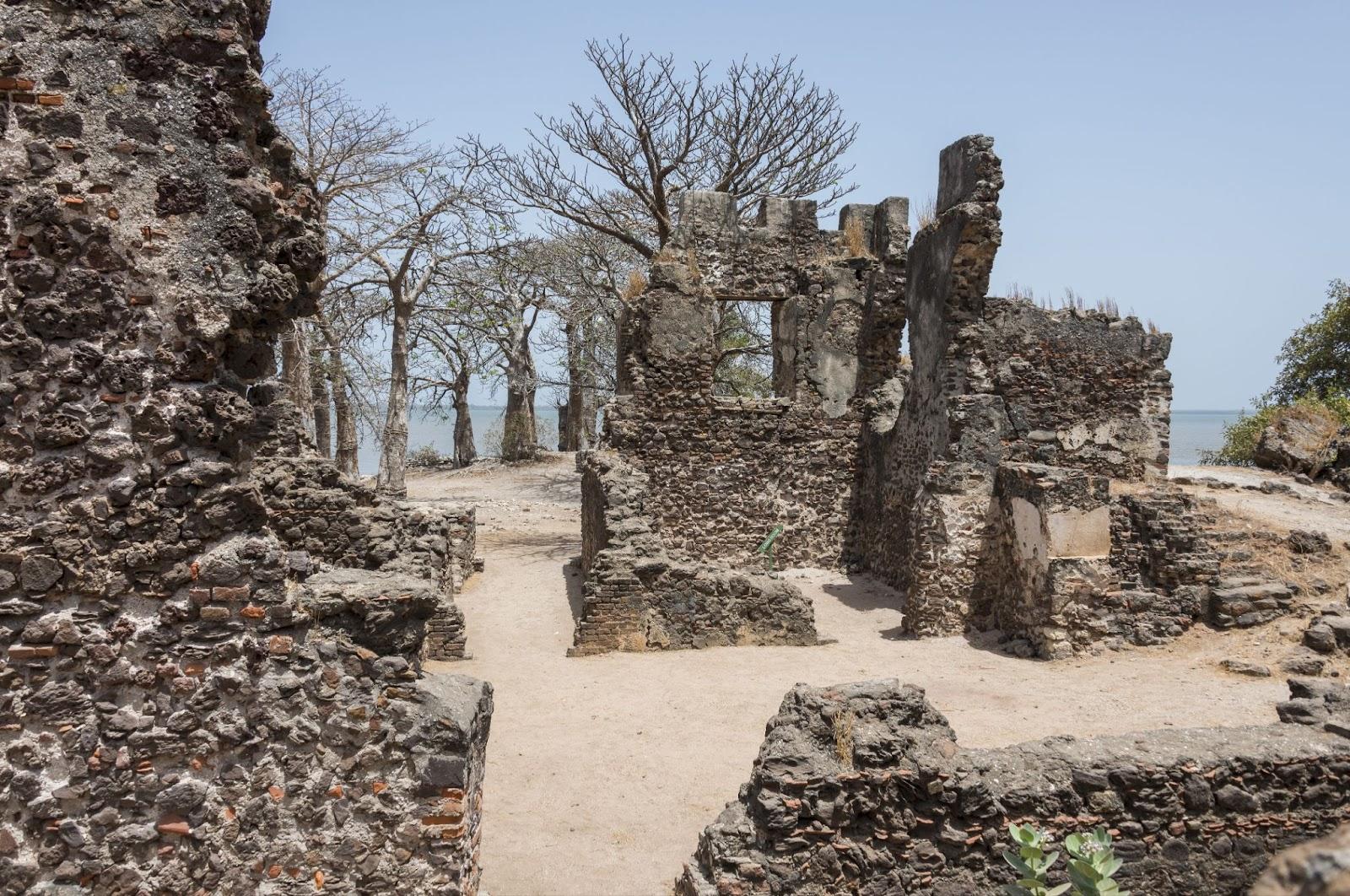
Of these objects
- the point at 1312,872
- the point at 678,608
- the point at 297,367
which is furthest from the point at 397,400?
the point at 1312,872

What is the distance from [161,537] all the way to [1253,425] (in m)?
20.0

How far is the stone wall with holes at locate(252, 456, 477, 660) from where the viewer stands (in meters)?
7.76

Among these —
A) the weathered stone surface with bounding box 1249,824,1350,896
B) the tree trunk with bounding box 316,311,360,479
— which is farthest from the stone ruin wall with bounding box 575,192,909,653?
the weathered stone surface with bounding box 1249,824,1350,896

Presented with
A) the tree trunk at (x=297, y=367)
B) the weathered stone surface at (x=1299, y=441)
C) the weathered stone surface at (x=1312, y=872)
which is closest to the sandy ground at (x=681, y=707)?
the weathered stone surface at (x=1299, y=441)

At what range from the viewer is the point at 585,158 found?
19531 mm

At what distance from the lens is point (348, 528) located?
8.03m

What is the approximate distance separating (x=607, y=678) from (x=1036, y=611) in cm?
420

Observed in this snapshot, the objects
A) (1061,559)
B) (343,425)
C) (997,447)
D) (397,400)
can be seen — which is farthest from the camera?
(343,425)

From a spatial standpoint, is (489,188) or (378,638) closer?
(378,638)

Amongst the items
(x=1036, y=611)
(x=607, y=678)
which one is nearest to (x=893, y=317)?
(x=1036, y=611)

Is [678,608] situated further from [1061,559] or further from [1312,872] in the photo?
[1312,872]

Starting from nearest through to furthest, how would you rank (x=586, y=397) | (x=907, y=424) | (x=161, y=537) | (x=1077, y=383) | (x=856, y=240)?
(x=161, y=537) → (x=1077, y=383) → (x=907, y=424) → (x=856, y=240) → (x=586, y=397)

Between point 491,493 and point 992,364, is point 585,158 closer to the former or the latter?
point 491,493

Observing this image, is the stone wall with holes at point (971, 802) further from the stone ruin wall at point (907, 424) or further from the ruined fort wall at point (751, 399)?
the ruined fort wall at point (751, 399)
